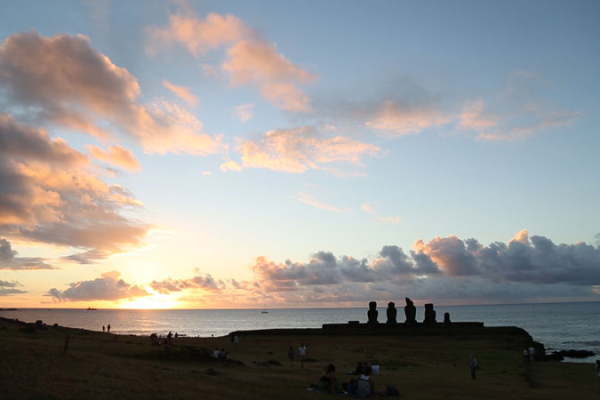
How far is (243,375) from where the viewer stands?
27688 millimetres

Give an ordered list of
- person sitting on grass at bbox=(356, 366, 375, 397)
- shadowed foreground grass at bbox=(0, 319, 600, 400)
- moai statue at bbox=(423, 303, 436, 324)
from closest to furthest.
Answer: shadowed foreground grass at bbox=(0, 319, 600, 400), person sitting on grass at bbox=(356, 366, 375, 397), moai statue at bbox=(423, 303, 436, 324)

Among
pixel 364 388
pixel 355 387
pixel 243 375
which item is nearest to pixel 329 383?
pixel 355 387

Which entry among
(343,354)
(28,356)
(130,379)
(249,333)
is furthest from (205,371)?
(249,333)

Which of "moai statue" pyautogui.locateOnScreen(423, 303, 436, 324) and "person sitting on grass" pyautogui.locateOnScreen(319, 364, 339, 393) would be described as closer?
"person sitting on grass" pyautogui.locateOnScreen(319, 364, 339, 393)

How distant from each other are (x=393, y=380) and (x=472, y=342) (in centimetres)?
3354

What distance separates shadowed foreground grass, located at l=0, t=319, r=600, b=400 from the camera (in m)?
19.8

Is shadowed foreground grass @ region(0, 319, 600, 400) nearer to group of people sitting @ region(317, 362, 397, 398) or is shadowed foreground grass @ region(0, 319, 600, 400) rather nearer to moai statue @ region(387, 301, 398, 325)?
group of people sitting @ region(317, 362, 397, 398)

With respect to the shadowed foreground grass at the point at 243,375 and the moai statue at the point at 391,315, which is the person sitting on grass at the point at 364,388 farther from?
the moai statue at the point at 391,315

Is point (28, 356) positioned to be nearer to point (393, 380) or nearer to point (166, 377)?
point (166, 377)

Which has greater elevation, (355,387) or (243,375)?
(355,387)

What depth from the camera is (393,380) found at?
2902 cm

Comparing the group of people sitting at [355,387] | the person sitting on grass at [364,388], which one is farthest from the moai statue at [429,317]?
the person sitting on grass at [364,388]

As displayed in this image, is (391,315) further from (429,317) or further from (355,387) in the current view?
(355,387)

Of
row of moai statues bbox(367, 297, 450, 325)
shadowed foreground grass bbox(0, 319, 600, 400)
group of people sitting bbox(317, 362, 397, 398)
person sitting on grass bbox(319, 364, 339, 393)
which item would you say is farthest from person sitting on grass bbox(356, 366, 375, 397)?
row of moai statues bbox(367, 297, 450, 325)
